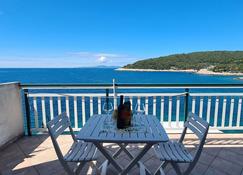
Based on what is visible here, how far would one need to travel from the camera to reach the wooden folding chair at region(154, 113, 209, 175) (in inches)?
60.3

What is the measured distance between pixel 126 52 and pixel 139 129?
36.7m

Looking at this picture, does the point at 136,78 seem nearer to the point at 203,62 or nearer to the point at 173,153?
the point at 203,62

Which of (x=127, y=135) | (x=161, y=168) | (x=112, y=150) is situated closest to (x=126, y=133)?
(x=127, y=135)

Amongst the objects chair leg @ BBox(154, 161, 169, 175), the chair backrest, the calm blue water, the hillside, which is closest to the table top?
the chair backrest

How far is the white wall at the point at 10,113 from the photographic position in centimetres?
273

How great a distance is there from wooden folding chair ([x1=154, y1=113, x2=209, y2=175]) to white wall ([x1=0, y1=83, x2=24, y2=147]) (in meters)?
2.46

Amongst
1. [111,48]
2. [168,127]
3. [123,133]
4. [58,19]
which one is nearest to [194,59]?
[111,48]

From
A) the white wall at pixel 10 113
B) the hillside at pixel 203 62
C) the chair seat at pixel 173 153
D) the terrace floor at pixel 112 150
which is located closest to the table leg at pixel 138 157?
the chair seat at pixel 173 153

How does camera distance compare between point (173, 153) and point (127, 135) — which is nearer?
point (127, 135)

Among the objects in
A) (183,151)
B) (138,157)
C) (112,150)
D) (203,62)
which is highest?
(203,62)

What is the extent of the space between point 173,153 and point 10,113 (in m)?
2.74

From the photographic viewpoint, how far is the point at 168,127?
130 inches

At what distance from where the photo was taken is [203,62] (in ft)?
101

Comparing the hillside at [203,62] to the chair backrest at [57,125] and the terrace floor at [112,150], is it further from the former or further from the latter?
the chair backrest at [57,125]
